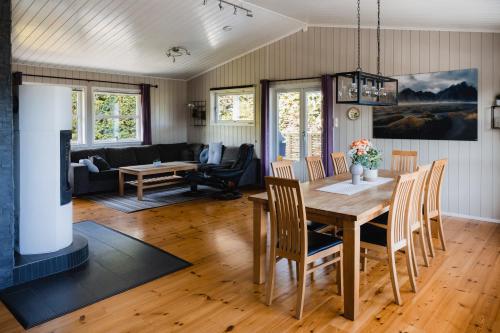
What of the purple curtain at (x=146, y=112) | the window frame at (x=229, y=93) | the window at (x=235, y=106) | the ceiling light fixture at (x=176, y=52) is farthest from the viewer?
Answer: the purple curtain at (x=146, y=112)

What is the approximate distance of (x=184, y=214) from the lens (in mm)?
5727

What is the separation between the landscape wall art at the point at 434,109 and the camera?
5.32 m

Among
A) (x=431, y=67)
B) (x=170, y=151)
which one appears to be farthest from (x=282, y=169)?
(x=170, y=151)

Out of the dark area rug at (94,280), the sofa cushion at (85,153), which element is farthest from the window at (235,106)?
the dark area rug at (94,280)

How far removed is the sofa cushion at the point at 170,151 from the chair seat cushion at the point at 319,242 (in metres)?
6.09

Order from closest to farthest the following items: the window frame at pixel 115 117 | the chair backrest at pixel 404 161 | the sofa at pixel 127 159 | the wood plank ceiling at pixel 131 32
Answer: the chair backrest at pixel 404 161
the wood plank ceiling at pixel 131 32
the sofa at pixel 127 159
the window frame at pixel 115 117

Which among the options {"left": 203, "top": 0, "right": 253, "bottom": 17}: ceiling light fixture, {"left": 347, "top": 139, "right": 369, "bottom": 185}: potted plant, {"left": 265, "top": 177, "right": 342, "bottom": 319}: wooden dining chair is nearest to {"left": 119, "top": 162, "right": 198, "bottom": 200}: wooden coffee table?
{"left": 203, "top": 0, "right": 253, "bottom": 17}: ceiling light fixture

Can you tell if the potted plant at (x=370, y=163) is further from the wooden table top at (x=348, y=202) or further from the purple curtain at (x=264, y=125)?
the purple curtain at (x=264, y=125)

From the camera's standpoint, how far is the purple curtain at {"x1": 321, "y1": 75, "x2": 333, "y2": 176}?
6637 mm

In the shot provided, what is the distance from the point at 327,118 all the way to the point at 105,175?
4.12 meters

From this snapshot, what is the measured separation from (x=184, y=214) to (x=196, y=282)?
247cm

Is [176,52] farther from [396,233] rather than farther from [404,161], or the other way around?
[396,233]

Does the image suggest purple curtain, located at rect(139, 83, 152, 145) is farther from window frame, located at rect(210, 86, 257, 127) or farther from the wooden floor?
the wooden floor

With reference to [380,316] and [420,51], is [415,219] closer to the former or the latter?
[380,316]
